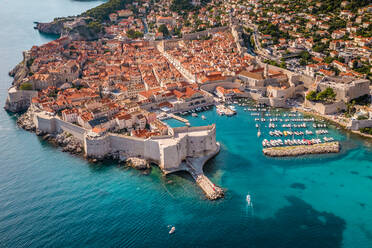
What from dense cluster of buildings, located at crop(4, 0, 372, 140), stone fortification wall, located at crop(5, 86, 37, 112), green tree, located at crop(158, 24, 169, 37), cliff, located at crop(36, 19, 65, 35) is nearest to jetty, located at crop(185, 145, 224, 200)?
dense cluster of buildings, located at crop(4, 0, 372, 140)

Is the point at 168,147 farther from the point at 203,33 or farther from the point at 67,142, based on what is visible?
the point at 203,33

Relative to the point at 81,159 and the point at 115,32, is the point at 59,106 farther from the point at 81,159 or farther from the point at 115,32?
the point at 115,32

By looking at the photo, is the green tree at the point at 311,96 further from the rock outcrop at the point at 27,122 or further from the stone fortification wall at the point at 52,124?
the rock outcrop at the point at 27,122

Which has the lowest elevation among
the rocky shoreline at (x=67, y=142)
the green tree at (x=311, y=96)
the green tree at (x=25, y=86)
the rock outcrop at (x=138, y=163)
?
the rock outcrop at (x=138, y=163)

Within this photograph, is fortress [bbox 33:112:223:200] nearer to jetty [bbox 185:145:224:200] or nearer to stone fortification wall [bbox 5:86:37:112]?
jetty [bbox 185:145:224:200]

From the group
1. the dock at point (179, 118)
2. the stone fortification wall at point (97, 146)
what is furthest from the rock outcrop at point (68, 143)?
the dock at point (179, 118)

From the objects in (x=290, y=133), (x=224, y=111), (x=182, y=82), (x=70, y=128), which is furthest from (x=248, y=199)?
(x=182, y=82)
